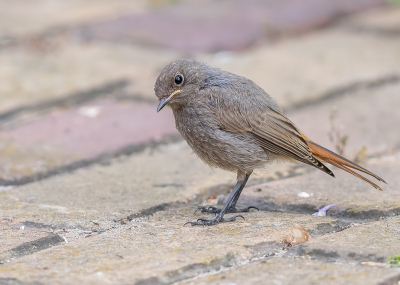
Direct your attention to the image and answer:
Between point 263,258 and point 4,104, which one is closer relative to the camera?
point 263,258

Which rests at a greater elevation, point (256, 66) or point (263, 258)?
point (256, 66)

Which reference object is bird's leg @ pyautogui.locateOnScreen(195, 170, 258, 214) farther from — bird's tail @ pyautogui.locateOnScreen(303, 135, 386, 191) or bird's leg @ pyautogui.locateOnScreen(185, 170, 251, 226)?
bird's tail @ pyautogui.locateOnScreen(303, 135, 386, 191)

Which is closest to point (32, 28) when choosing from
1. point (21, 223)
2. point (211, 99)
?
point (211, 99)

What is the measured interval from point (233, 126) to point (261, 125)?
0.17m

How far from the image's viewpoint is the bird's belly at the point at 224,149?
12.7ft

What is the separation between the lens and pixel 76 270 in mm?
2633

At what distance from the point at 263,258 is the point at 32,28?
4940 millimetres

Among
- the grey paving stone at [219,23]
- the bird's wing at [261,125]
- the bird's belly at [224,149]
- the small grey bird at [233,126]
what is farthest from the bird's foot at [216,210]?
the grey paving stone at [219,23]

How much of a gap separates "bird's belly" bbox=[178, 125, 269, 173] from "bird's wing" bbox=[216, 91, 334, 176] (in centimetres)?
6

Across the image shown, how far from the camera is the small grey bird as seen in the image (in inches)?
152

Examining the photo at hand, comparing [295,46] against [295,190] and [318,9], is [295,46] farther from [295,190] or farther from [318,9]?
[295,190]

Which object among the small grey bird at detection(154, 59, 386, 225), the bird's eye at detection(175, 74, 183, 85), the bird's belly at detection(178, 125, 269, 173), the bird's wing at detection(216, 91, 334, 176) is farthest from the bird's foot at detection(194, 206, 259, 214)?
the bird's eye at detection(175, 74, 183, 85)

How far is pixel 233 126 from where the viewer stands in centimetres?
391

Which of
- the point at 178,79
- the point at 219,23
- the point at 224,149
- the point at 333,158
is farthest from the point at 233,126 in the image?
the point at 219,23
